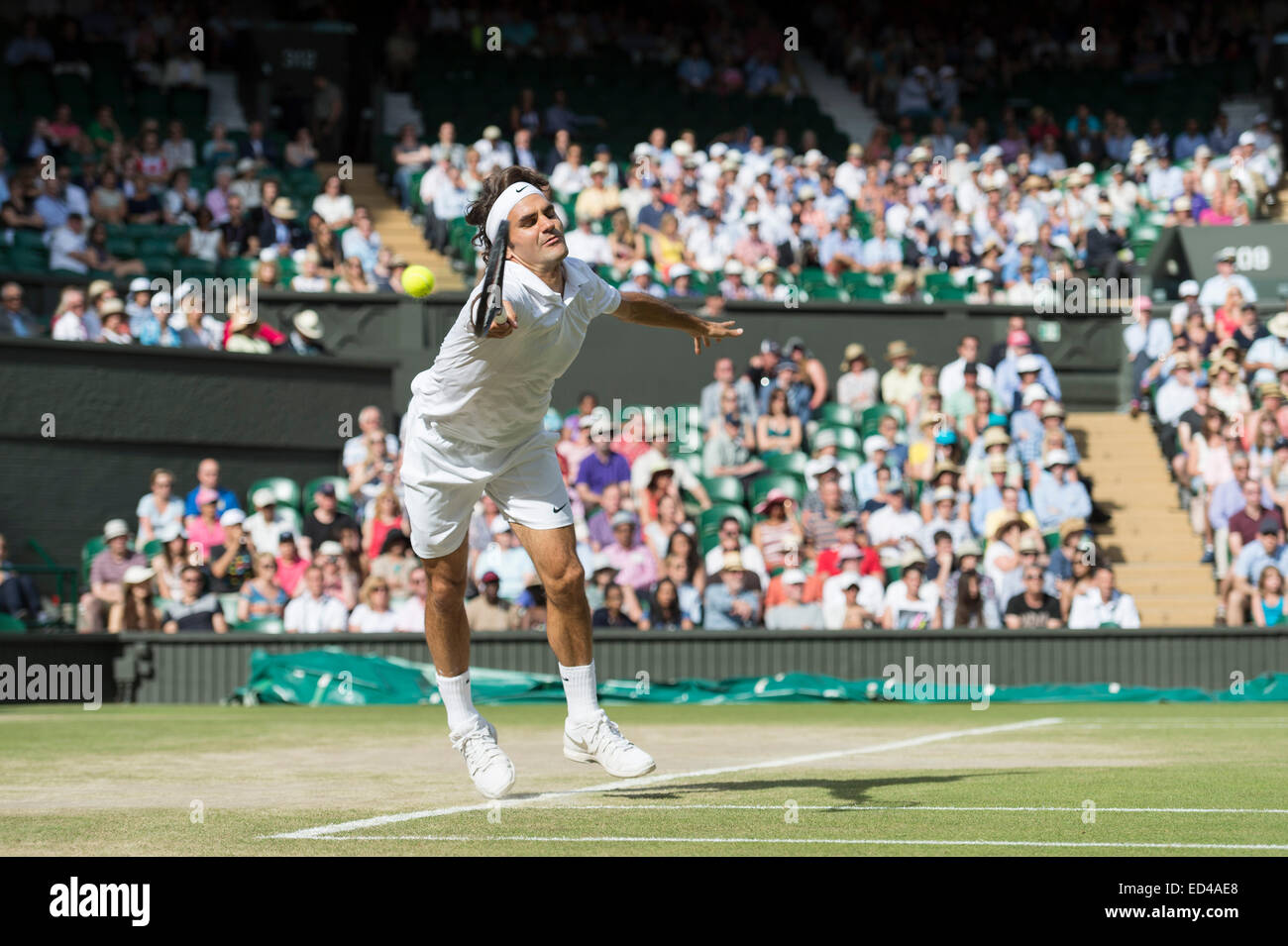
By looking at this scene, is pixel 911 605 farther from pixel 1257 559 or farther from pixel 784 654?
pixel 1257 559

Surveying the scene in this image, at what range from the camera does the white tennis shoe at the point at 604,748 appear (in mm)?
6953

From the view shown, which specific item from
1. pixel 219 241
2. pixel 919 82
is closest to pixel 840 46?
pixel 919 82

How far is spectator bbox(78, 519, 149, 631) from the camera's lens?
1598 cm

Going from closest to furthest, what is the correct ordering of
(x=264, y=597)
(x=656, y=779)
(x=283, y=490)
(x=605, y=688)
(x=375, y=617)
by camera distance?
(x=656, y=779)
(x=605, y=688)
(x=375, y=617)
(x=264, y=597)
(x=283, y=490)

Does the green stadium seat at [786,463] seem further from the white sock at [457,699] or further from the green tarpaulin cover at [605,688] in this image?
the white sock at [457,699]

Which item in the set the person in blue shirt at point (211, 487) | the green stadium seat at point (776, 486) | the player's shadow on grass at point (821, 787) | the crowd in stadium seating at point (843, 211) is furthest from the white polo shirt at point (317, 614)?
the player's shadow on grass at point (821, 787)

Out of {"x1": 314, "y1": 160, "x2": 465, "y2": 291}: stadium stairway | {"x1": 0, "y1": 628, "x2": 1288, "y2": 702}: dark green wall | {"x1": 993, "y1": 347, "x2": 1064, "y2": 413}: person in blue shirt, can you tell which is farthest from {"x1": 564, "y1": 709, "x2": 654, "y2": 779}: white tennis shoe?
{"x1": 314, "y1": 160, "x2": 465, "y2": 291}: stadium stairway

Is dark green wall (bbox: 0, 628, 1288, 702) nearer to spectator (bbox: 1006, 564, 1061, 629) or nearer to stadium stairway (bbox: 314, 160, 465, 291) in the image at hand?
spectator (bbox: 1006, 564, 1061, 629)

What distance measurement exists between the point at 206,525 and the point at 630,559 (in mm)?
3962

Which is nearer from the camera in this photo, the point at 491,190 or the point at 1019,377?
the point at 491,190

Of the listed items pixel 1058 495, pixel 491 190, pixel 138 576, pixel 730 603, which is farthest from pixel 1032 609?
pixel 491 190

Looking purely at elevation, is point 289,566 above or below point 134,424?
below

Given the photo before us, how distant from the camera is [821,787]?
24.1 ft
